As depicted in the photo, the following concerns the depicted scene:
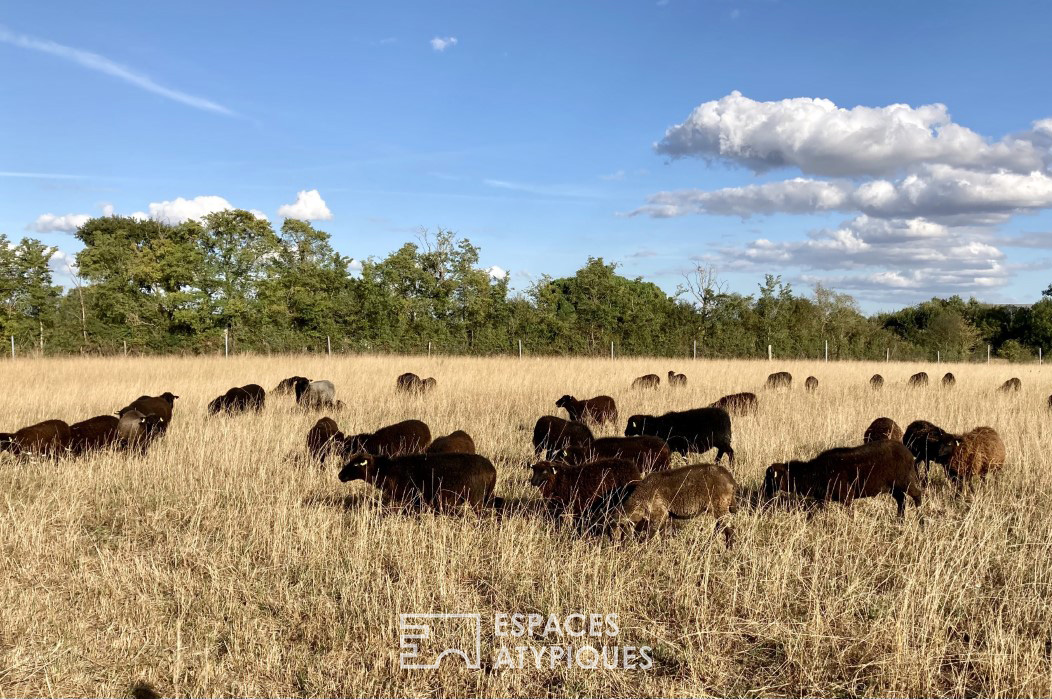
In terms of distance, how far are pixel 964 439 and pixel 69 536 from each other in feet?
28.0

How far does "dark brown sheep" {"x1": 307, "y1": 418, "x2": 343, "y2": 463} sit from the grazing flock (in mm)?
18

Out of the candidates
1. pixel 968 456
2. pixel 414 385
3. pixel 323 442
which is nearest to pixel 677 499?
pixel 968 456

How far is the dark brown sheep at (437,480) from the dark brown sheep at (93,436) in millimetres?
4393

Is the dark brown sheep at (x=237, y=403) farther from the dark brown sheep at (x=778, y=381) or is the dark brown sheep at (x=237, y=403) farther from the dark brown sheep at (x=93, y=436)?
the dark brown sheep at (x=778, y=381)

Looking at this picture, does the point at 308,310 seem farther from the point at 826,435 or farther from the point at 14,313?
the point at 826,435

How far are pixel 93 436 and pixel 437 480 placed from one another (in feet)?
18.8

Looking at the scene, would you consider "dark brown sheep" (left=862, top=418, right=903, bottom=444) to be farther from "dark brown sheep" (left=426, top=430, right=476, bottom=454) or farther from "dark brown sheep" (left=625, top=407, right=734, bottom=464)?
"dark brown sheep" (left=426, top=430, right=476, bottom=454)

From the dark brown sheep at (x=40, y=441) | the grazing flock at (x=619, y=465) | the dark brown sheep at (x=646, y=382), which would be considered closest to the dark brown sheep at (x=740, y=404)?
the grazing flock at (x=619, y=465)

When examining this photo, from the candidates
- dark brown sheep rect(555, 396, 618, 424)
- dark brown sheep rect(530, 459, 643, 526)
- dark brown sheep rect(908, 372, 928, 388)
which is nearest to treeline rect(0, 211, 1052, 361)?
dark brown sheep rect(908, 372, 928, 388)

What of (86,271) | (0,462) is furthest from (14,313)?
(0,462)

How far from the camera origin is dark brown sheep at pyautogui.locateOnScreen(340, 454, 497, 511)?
18.4ft

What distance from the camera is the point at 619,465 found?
562 cm

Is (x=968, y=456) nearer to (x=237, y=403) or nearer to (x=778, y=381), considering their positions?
(x=778, y=381)

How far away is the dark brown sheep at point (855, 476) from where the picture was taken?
215 inches
